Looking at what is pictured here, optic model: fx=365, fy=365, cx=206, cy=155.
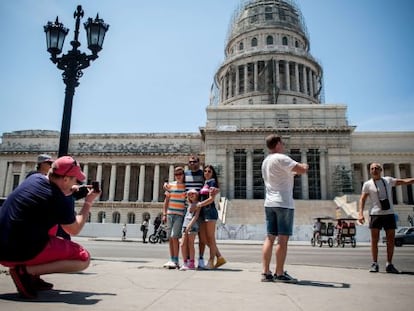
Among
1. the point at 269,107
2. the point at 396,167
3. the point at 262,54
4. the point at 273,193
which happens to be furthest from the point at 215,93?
the point at 273,193

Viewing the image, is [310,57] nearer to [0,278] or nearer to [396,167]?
[396,167]

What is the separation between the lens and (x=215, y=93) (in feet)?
227

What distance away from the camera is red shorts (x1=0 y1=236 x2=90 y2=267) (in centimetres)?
369

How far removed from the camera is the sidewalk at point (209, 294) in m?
3.28

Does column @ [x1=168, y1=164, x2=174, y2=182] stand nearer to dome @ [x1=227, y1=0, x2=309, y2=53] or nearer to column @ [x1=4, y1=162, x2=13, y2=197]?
column @ [x1=4, y1=162, x2=13, y2=197]

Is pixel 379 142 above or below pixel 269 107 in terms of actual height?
below

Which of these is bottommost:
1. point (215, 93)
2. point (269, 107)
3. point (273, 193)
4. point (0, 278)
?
point (0, 278)

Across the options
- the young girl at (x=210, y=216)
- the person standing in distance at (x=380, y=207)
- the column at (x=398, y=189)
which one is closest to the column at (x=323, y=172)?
the column at (x=398, y=189)

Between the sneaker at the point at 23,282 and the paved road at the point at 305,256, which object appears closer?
the sneaker at the point at 23,282

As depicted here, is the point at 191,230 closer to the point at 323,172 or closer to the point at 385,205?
the point at 385,205

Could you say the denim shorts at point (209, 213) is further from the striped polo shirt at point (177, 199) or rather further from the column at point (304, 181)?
the column at point (304, 181)

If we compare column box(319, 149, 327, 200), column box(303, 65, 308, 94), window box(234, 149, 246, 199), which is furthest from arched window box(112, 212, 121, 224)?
column box(303, 65, 308, 94)

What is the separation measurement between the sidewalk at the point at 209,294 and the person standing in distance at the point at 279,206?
38 cm

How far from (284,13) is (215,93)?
18.5m
